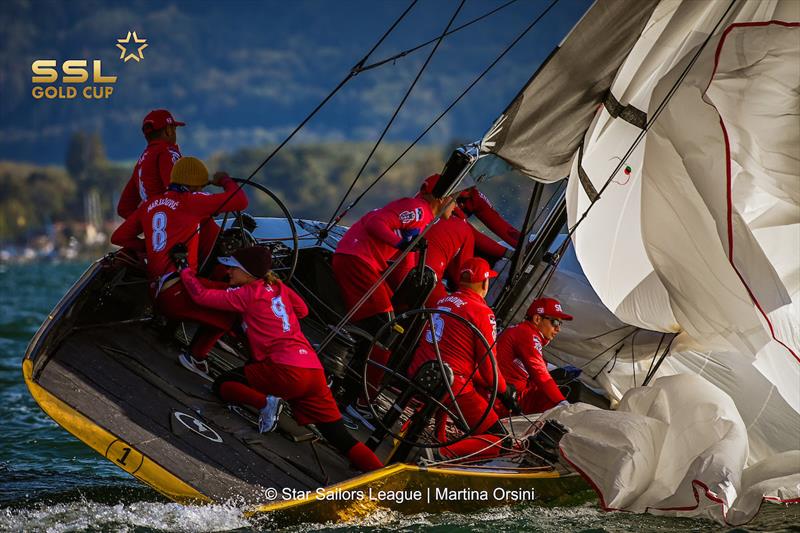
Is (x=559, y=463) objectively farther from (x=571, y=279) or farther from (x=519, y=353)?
(x=571, y=279)

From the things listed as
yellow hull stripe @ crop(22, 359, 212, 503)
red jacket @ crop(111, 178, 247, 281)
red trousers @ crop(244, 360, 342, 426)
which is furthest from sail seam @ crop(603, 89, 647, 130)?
yellow hull stripe @ crop(22, 359, 212, 503)

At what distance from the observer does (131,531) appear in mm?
4918

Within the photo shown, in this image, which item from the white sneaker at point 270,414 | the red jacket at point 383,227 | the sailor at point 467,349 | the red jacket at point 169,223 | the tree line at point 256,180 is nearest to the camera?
the white sneaker at point 270,414

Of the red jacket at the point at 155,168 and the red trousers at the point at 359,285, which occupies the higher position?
the red jacket at the point at 155,168

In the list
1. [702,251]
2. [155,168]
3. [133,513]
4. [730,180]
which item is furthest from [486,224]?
[133,513]

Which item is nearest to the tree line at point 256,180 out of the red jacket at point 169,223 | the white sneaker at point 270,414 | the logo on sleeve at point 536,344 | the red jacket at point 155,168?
the red jacket at point 155,168

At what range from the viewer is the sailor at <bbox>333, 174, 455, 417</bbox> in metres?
6.26

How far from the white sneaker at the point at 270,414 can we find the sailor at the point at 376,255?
36.2 inches

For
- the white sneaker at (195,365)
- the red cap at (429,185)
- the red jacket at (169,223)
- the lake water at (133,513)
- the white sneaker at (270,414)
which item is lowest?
the lake water at (133,513)

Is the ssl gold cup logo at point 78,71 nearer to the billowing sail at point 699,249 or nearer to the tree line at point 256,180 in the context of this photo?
the billowing sail at point 699,249

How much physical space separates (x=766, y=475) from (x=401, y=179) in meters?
108

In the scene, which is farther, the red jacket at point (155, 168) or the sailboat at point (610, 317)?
the red jacket at point (155, 168)

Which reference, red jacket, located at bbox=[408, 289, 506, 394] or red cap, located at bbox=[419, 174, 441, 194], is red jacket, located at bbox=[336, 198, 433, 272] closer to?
red cap, located at bbox=[419, 174, 441, 194]

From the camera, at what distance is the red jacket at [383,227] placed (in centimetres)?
638
